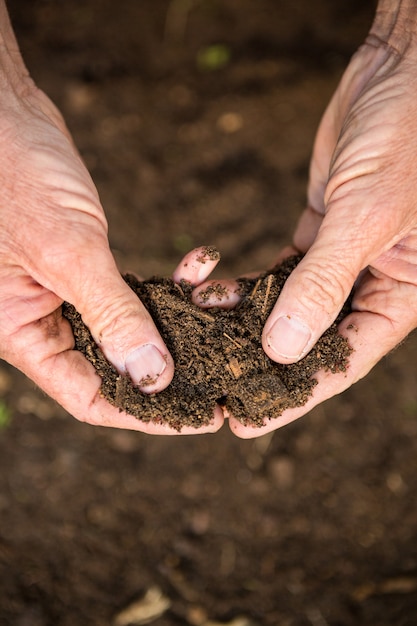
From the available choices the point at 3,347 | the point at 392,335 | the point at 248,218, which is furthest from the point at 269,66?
the point at 3,347

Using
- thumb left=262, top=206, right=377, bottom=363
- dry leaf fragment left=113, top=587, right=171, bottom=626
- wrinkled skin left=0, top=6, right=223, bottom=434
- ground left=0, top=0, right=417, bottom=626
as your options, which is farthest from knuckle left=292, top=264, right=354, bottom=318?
dry leaf fragment left=113, top=587, right=171, bottom=626

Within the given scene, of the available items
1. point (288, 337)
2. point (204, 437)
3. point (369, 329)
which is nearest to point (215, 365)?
point (288, 337)

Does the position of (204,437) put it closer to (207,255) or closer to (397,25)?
(207,255)

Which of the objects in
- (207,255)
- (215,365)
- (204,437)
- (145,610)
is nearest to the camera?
(215,365)

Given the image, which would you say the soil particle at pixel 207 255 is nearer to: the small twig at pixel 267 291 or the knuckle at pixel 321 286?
the small twig at pixel 267 291

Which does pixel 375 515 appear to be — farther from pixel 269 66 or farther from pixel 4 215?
pixel 269 66

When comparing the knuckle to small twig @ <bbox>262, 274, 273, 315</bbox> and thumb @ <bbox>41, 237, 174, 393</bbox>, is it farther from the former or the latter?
thumb @ <bbox>41, 237, 174, 393</bbox>

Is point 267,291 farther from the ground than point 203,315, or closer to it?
farther from the ground

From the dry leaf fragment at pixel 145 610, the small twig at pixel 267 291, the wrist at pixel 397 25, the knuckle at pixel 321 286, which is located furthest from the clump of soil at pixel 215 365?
the dry leaf fragment at pixel 145 610
